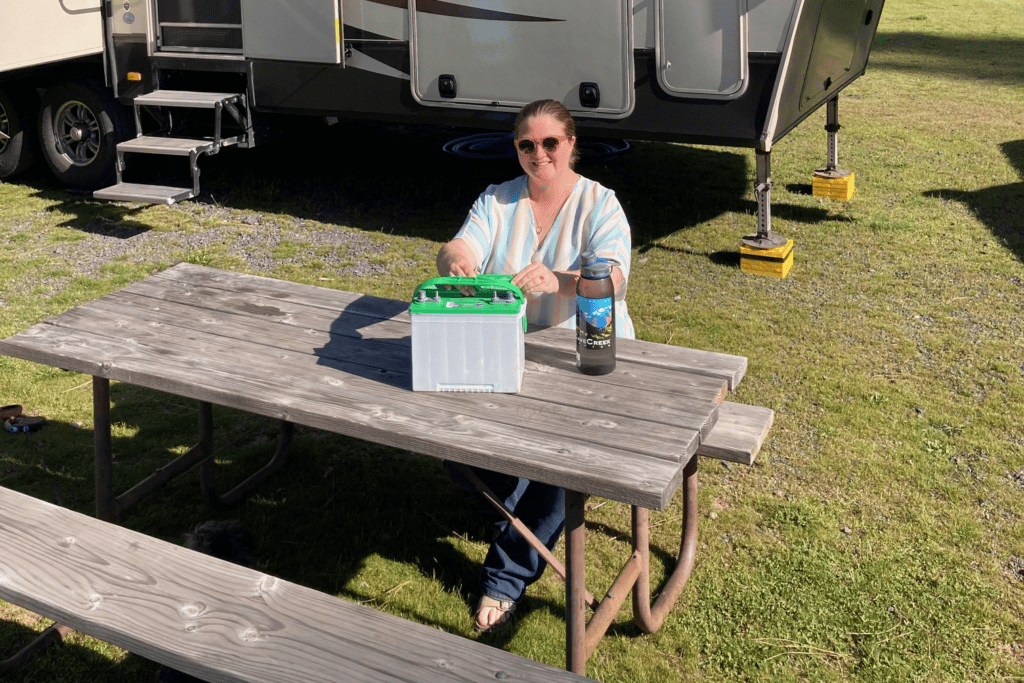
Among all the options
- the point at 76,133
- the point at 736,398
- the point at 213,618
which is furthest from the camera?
the point at 76,133

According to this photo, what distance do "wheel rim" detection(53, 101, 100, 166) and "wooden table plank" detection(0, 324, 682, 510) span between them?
5.29 meters

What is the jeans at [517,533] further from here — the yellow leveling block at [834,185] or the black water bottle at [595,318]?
the yellow leveling block at [834,185]

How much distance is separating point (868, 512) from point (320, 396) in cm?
216

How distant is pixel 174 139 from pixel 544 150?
4938mm

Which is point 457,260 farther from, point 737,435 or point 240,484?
point 240,484

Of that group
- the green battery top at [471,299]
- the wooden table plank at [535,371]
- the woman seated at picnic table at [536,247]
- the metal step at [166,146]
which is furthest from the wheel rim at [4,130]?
the green battery top at [471,299]

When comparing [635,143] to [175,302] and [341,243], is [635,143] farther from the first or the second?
[175,302]

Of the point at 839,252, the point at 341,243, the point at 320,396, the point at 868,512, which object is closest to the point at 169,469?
the point at 320,396

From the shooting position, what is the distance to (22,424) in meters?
4.28

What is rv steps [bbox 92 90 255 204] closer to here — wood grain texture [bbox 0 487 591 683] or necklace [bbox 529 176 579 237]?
necklace [bbox 529 176 579 237]

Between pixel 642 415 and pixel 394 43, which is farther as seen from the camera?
pixel 394 43

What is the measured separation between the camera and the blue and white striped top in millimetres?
3010

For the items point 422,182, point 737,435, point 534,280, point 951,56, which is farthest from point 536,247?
point 951,56

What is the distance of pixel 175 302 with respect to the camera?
10.8 ft
